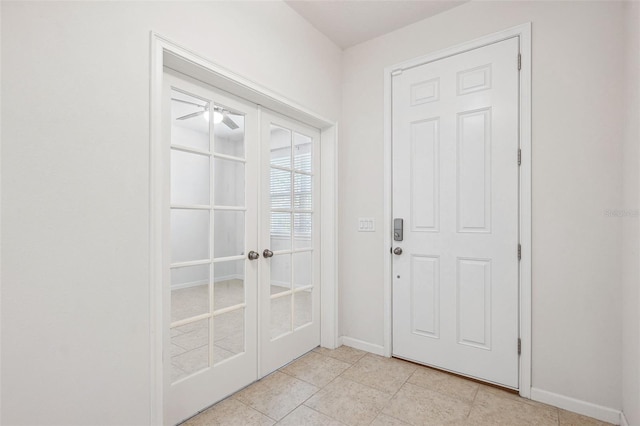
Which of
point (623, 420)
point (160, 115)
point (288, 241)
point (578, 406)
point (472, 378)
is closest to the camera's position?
point (160, 115)

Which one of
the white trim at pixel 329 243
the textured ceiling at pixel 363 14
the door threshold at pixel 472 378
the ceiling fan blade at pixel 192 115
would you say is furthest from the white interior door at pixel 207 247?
the door threshold at pixel 472 378

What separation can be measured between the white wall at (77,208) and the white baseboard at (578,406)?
2.28m

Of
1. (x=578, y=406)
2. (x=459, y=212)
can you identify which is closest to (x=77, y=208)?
(x=459, y=212)

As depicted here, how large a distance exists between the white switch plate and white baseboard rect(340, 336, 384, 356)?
0.99m

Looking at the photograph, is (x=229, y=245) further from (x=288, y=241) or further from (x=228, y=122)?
(x=228, y=122)

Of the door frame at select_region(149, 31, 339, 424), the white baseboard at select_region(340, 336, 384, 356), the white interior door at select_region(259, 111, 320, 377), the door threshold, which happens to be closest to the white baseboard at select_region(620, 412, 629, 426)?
the door threshold

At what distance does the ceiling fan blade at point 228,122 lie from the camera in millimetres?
1990

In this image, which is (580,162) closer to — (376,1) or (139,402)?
(376,1)

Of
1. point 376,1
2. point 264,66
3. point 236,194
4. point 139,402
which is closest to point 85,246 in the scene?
point 139,402

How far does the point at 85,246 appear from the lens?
4.12 feet

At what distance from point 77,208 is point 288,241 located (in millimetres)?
1466

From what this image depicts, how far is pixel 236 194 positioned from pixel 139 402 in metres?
1.23

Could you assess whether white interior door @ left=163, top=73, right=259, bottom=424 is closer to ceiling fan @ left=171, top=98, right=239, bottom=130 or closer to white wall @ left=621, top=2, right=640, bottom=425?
ceiling fan @ left=171, top=98, right=239, bottom=130

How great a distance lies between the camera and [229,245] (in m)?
2.01
